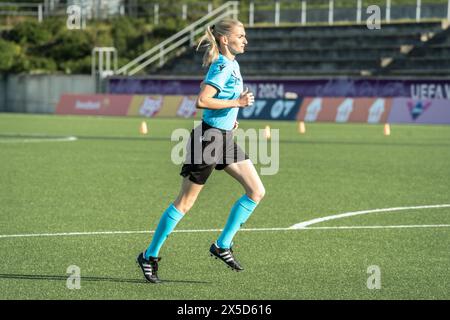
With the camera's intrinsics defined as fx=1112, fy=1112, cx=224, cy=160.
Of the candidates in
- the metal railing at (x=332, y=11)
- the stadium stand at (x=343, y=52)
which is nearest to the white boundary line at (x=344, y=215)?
the stadium stand at (x=343, y=52)

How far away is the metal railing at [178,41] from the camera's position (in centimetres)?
5288

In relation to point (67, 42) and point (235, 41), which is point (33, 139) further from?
point (67, 42)

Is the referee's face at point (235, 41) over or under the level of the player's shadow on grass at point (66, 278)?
over

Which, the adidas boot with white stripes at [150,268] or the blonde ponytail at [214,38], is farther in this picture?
the blonde ponytail at [214,38]

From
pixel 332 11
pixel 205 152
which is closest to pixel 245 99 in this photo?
pixel 205 152

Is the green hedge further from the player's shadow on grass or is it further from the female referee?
the player's shadow on grass

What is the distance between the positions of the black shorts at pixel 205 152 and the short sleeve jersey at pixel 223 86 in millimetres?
61

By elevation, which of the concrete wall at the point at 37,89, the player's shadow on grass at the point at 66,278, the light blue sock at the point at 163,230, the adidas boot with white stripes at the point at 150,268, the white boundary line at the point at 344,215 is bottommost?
the concrete wall at the point at 37,89

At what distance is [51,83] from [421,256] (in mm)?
45134

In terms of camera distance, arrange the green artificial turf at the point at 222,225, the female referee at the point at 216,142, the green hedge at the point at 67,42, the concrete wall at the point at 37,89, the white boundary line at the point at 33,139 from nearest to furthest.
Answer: the green artificial turf at the point at 222,225 < the female referee at the point at 216,142 < the white boundary line at the point at 33,139 < the concrete wall at the point at 37,89 < the green hedge at the point at 67,42

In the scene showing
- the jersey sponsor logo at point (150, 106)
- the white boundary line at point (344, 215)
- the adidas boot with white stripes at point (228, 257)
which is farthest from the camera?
the jersey sponsor logo at point (150, 106)

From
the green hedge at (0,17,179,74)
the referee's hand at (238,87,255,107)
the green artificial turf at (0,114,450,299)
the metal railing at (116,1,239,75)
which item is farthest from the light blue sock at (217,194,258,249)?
the green hedge at (0,17,179,74)

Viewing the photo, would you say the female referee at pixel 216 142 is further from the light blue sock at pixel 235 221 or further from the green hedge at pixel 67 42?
the green hedge at pixel 67 42
